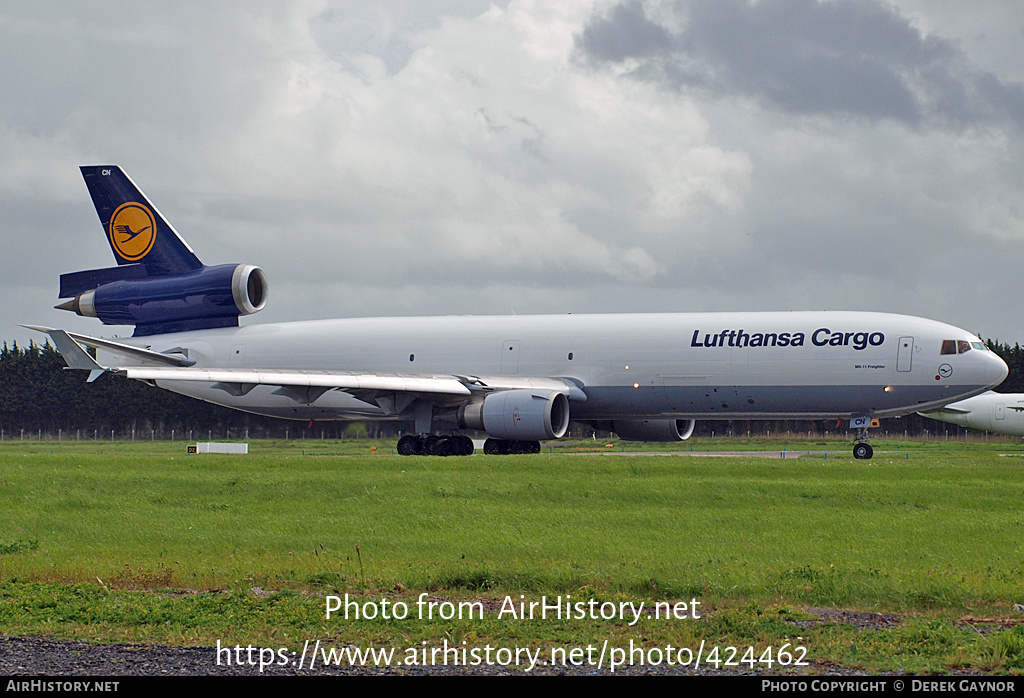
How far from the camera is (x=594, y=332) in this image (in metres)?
37.8

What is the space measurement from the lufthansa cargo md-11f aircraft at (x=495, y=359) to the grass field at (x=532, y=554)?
7.63 meters

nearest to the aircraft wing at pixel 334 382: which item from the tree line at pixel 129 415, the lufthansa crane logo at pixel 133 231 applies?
the lufthansa crane logo at pixel 133 231

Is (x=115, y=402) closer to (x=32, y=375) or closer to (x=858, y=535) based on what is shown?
(x=32, y=375)

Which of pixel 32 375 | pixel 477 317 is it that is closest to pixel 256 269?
pixel 477 317

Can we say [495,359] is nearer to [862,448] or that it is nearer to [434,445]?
[434,445]

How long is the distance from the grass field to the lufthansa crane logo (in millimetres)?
18680

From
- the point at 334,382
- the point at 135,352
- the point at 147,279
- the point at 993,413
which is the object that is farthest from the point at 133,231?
the point at 993,413

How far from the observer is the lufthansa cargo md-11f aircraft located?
112 ft

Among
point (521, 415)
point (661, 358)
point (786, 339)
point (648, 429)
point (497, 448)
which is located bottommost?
point (497, 448)

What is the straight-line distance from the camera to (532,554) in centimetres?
1525

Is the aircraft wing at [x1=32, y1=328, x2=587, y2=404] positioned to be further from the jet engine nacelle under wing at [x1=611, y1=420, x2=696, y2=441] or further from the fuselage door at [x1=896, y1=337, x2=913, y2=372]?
the fuselage door at [x1=896, y1=337, x2=913, y2=372]

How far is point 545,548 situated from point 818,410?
2146 centimetres

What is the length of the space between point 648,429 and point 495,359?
22.1 ft

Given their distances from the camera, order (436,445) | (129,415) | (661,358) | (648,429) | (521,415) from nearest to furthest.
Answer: (521,415), (661,358), (436,445), (648,429), (129,415)
